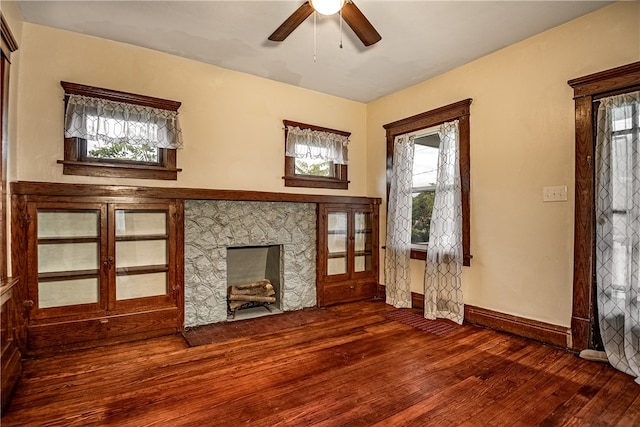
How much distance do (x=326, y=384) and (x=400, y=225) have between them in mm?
2418

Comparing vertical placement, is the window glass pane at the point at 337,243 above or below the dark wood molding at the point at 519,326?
above

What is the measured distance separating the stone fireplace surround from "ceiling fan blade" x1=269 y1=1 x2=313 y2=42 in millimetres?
1830

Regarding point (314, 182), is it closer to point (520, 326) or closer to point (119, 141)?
point (119, 141)

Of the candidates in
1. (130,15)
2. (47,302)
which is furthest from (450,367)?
(130,15)

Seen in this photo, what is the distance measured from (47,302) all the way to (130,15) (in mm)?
2548

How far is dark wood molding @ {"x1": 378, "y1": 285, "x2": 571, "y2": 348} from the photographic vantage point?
2.85 meters

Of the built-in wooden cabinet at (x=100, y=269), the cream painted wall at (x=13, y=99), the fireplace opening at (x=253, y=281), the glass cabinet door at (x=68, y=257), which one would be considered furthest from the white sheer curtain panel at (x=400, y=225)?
the cream painted wall at (x=13, y=99)

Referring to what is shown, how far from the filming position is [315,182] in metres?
4.38

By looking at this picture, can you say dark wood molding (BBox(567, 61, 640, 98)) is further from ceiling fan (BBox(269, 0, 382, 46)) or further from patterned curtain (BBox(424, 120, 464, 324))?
ceiling fan (BBox(269, 0, 382, 46))

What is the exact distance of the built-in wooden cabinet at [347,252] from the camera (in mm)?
4238

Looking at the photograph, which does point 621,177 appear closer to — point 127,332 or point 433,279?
point 433,279

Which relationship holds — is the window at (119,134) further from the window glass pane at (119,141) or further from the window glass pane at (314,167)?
the window glass pane at (314,167)

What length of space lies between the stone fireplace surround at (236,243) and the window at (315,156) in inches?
15.9

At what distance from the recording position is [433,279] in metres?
3.77
